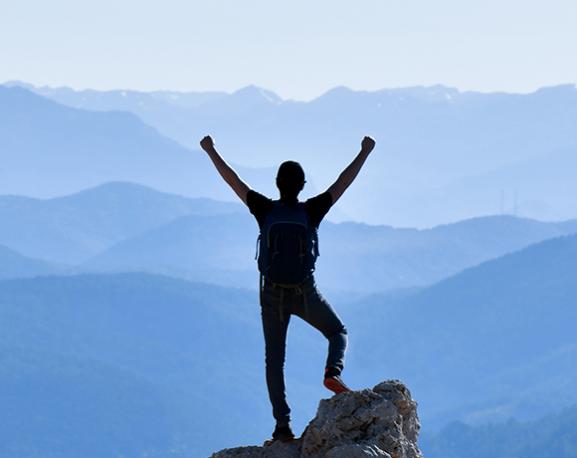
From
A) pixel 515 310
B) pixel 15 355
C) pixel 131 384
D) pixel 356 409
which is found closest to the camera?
pixel 356 409

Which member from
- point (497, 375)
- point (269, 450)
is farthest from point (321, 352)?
point (269, 450)

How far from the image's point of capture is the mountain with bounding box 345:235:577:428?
507 feet

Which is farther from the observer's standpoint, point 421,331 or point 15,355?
point 421,331

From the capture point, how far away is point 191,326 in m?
164

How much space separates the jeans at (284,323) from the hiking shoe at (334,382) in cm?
4

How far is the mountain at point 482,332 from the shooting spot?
154500mm

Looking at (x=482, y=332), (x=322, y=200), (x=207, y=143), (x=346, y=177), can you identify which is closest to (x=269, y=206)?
(x=322, y=200)

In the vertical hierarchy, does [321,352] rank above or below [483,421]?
above

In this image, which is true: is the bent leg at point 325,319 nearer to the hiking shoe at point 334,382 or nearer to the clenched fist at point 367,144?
the hiking shoe at point 334,382

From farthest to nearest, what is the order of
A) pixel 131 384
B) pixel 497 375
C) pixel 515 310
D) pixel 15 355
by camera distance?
1. pixel 515 310
2. pixel 497 375
3. pixel 15 355
4. pixel 131 384

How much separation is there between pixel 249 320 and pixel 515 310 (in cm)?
3637

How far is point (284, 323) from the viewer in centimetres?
811

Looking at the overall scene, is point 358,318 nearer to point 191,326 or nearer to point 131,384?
point 191,326

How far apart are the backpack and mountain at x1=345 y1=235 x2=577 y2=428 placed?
14110 centimetres
